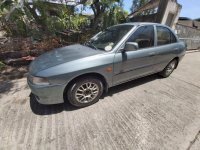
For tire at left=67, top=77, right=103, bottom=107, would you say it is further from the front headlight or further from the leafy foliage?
the leafy foliage

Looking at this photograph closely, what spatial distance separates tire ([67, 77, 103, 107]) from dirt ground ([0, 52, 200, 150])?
0.15 metres

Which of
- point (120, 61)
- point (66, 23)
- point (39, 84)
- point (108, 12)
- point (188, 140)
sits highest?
point (108, 12)

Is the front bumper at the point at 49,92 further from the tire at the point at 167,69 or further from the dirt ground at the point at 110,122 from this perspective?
the tire at the point at 167,69

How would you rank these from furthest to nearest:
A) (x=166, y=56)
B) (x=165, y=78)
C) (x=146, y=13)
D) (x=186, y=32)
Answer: (x=146, y=13) < (x=186, y=32) < (x=165, y=78) < (x=166, y=56)

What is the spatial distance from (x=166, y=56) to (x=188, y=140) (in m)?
2.32

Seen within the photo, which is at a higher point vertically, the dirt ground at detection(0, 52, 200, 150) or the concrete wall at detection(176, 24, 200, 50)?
the concrete wall at detection(176, 24, 200, 50)

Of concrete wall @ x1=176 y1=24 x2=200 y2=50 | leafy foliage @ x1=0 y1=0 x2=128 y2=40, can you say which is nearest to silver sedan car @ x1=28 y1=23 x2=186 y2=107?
leafy foliage @ x1=0 y1=0 x2=128 y2=40

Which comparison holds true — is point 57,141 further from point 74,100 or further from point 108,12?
point 108,12

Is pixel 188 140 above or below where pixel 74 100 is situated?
below

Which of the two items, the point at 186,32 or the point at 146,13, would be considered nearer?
the point at 186,32

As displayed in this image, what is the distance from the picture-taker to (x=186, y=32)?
30.1 ft

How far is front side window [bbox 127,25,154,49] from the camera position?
3271 mm

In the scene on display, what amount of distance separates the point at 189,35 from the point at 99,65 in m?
9.21

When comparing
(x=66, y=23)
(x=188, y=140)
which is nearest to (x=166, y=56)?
(x=188, y=140)
